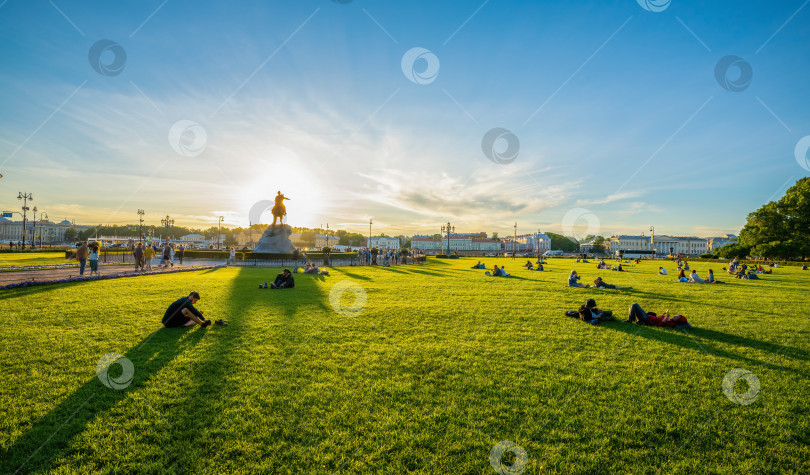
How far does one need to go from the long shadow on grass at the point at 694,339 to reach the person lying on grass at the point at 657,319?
185 mm

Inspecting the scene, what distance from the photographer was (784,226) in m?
44.8

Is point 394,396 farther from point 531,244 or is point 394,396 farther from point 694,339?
point 531,244

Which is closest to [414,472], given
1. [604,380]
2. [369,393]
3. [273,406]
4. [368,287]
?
[369,393]

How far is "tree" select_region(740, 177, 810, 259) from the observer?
42312 millimetres

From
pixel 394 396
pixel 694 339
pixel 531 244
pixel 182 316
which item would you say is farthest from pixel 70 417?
pixel 531 244

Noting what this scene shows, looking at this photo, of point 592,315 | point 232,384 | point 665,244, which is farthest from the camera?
point 665,244

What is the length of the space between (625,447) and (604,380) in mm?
1672

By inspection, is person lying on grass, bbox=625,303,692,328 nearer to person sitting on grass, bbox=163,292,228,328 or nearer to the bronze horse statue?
person sitting on grass, bbox=163,292,228,328

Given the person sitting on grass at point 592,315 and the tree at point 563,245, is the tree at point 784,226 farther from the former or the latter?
the tree at point 563,245

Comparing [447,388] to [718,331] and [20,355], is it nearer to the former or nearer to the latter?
[20,355]

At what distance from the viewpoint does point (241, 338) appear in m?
6.69

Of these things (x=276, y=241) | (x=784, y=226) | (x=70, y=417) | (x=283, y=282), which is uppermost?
(x=784, y=226)

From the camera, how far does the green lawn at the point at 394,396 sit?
124 inches

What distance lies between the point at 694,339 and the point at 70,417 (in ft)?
33.0
